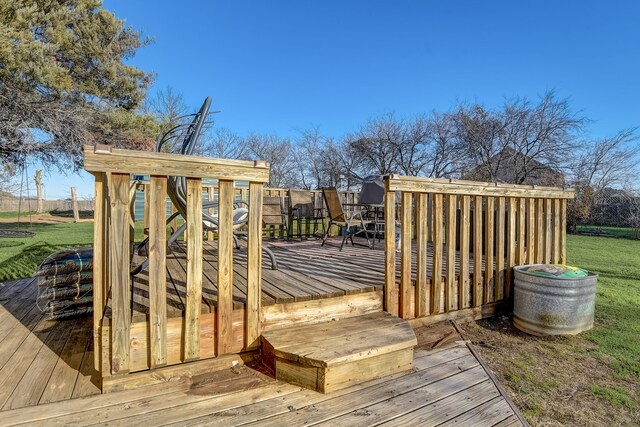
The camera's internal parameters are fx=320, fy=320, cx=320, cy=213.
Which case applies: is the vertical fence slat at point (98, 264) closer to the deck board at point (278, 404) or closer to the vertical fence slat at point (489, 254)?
the deck board at point (278, 404)

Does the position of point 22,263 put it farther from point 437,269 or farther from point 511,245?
point 511,245

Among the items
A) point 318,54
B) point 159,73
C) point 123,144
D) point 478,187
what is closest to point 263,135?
point 318,54

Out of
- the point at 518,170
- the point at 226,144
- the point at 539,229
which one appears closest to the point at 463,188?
the point at 539,229

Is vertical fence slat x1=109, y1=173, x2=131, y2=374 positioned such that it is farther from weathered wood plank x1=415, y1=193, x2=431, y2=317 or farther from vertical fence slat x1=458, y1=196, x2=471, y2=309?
vertical fence slat x1=458, y1=196, x2=471, y2=309

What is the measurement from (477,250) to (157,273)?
8.34 feet

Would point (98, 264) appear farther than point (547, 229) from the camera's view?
No

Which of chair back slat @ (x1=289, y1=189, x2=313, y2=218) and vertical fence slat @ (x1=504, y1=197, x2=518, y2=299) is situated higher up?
chair back slat @ (x1=289, y1=189, x2=313, y2=218)

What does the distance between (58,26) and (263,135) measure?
1491cm

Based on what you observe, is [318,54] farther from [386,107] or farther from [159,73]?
[159,73]

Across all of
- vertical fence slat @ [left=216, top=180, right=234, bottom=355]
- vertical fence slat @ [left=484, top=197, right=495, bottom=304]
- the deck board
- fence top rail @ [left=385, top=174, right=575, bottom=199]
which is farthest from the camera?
vertical fence slat @ [left=484, top=197, right=495, bottom=304]

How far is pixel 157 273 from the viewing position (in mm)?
1651

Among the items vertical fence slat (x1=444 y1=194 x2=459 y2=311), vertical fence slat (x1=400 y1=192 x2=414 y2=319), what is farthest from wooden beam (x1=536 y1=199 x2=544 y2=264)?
vertical fence slat (x1=400 y1=192 x2=414 y2=319)

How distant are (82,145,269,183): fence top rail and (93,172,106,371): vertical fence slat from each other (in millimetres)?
123

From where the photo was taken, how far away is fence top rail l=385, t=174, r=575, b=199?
2.36 metres
